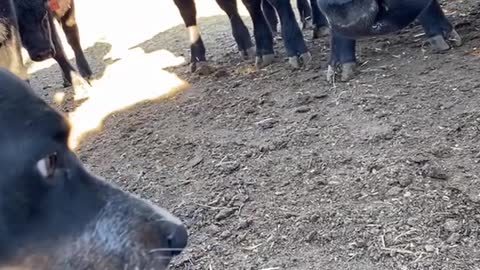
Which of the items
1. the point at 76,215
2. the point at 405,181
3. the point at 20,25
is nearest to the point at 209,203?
the point at 405,181

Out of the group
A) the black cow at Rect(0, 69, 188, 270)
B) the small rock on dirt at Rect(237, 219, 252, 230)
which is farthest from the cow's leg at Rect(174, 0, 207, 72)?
the black cow at Rect(0, 69, 188, 270)

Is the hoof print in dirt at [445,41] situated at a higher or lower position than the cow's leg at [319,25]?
higher

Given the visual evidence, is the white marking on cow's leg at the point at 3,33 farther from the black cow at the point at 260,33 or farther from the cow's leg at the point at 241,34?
the cow's leg at the point at 241,34

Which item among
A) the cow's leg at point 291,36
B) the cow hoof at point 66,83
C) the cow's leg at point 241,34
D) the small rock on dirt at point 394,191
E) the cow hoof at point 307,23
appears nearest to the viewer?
the small rock on dirt at point 394,191

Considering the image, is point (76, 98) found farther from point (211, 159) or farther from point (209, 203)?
point (209, 203)

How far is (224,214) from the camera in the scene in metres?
3.24

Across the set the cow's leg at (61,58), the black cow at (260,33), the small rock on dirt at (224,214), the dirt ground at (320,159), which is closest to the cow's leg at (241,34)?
the black cow at (260,33)

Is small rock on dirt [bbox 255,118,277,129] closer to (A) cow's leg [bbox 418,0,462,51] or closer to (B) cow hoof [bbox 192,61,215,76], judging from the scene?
(A) cow's leg [bbox 418,0,462,51]

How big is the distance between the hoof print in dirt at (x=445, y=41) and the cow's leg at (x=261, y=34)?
113 cm

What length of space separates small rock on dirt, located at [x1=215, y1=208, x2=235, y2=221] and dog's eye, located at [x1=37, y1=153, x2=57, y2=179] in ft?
4.28

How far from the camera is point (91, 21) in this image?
11.0 meters

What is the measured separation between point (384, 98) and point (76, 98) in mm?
2939

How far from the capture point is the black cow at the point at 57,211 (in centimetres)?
193

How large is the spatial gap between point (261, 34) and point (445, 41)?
4.11 ft
